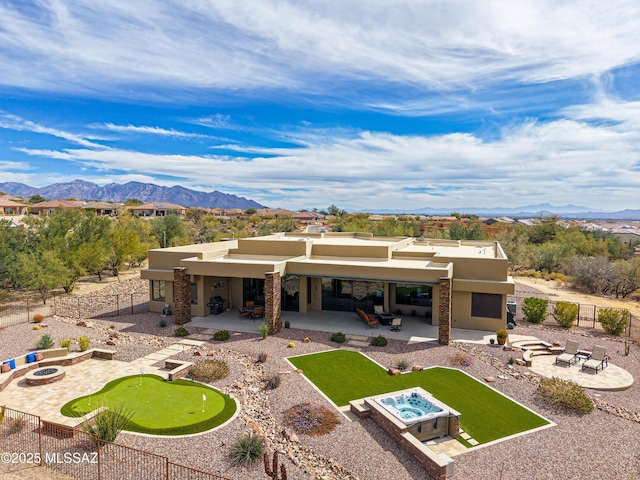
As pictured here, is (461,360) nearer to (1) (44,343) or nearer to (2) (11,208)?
(1) (44,343)

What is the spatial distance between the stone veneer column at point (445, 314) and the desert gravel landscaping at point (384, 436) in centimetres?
51

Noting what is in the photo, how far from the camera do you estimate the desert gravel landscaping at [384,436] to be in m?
9.80

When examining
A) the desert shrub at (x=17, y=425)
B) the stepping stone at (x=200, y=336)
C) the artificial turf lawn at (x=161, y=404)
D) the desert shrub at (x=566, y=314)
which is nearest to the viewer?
the desert shrub at (x=17, y=425)

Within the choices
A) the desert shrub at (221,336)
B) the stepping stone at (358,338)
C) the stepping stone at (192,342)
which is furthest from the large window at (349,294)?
the stepping stone at (192,342)

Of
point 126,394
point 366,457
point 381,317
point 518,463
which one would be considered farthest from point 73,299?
point 518,463

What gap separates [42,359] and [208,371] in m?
7.12

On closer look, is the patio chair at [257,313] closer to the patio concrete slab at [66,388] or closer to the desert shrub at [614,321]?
the patio concrete slab at [66,388]

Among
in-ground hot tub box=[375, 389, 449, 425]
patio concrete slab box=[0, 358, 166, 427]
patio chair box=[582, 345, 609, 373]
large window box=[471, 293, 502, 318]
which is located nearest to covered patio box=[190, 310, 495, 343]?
large window box=[471, 293, 502, 318]

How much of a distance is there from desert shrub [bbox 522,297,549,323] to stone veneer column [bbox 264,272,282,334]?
45.9 feet

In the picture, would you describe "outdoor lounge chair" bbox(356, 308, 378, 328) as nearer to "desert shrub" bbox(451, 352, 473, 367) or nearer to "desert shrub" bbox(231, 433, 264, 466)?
"desert shrub" bbox(451, 352, 473, 367)

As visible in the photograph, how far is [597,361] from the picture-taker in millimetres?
16484

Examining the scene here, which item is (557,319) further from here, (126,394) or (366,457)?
(126,394)

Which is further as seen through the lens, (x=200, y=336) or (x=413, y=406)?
(x=200, y=336)

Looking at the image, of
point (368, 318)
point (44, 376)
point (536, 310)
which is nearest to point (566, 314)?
point (536, 310)
